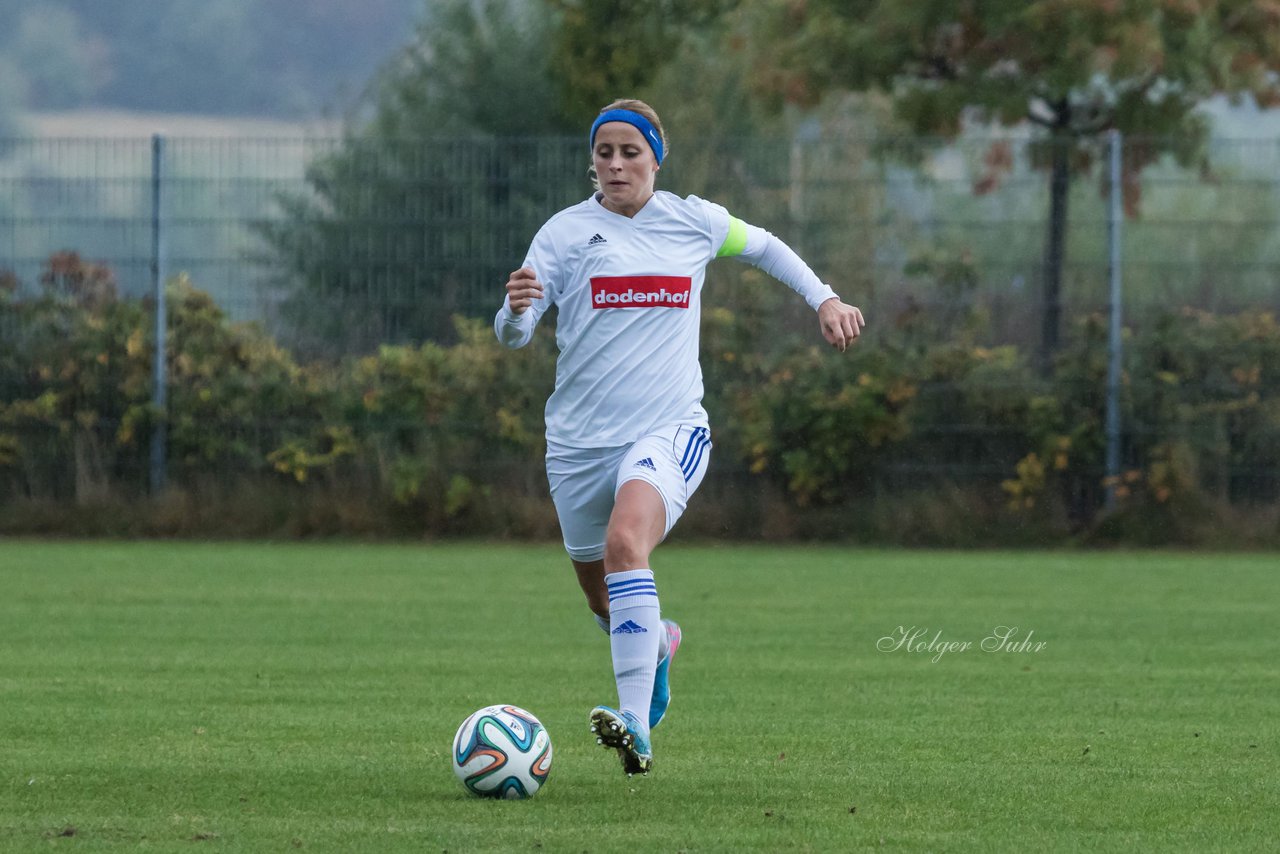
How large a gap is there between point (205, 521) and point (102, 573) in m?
3.36

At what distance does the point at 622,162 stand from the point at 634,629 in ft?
5.21

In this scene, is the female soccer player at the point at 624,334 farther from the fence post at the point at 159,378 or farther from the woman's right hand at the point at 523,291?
the fence post at the point at 159,378

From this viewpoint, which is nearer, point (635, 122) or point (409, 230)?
point (635, 122)

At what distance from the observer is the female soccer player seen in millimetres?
7145

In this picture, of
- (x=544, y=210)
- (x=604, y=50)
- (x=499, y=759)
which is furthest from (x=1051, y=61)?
(x=499, y=759)

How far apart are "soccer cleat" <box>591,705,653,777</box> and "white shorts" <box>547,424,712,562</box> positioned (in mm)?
742

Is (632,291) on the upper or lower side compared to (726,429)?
upper

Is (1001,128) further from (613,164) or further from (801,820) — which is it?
(801,820)

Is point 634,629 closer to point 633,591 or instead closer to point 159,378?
point 633,591

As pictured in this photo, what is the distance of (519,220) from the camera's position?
18.1m

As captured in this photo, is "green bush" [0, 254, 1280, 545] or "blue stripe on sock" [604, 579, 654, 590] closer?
"blue stripe on sock" [604, 579, 654, 590]

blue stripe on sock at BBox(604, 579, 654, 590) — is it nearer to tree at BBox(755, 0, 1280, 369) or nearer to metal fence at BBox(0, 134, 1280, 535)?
metal fence at BBox(0, 134, 1280, 535)

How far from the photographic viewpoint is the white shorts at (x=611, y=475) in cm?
713

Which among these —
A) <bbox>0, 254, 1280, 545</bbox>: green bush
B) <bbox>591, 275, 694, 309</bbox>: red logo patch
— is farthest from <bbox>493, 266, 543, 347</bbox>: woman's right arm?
<bbox>0, 254, 1280, 545</bbox>: green bush
